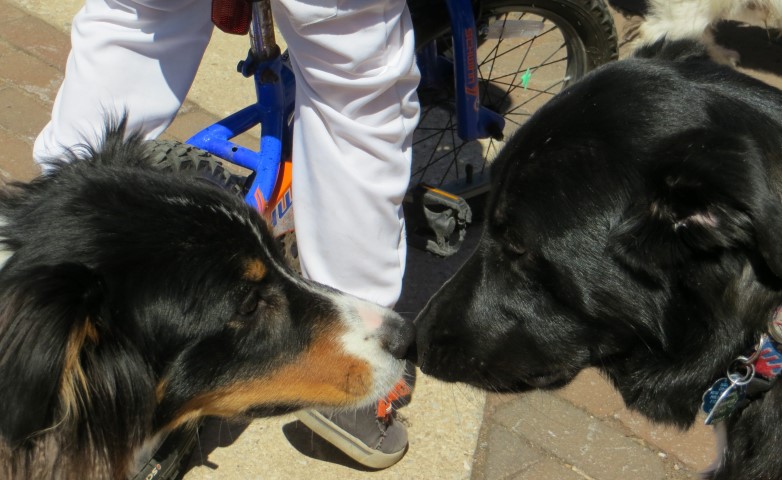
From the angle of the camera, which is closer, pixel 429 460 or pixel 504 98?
pixel 429 460

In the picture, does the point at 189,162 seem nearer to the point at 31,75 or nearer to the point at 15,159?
the point at 15,159

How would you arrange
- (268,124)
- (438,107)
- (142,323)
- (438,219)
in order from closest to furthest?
1. (142,323)
2. (268,124)
3. (438,219)
4. (438,107)

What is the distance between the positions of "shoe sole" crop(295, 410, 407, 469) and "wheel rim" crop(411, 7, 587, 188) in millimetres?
1505

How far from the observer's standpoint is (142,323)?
220 centimetres

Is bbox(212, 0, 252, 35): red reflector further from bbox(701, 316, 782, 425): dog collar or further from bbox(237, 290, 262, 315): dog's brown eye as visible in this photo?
bbox(701, 316, 782, 425): dog collar

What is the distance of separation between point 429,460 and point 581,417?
2.18 ft

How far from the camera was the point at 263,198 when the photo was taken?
3.20 metres

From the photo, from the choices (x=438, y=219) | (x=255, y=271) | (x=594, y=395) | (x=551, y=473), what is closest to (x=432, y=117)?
(x=438, y=219)

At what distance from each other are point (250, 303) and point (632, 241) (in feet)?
3.57

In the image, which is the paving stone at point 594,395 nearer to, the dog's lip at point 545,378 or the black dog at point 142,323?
the dog's lip at point 545,378

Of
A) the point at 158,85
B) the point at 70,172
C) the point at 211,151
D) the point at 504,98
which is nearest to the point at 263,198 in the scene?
the point at 211,151

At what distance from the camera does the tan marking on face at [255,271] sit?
2.38 metres

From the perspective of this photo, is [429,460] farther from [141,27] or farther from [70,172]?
[141,27]

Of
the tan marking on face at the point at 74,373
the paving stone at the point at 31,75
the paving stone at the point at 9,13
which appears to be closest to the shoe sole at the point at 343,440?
the tan marking on face at the point at 74,373
